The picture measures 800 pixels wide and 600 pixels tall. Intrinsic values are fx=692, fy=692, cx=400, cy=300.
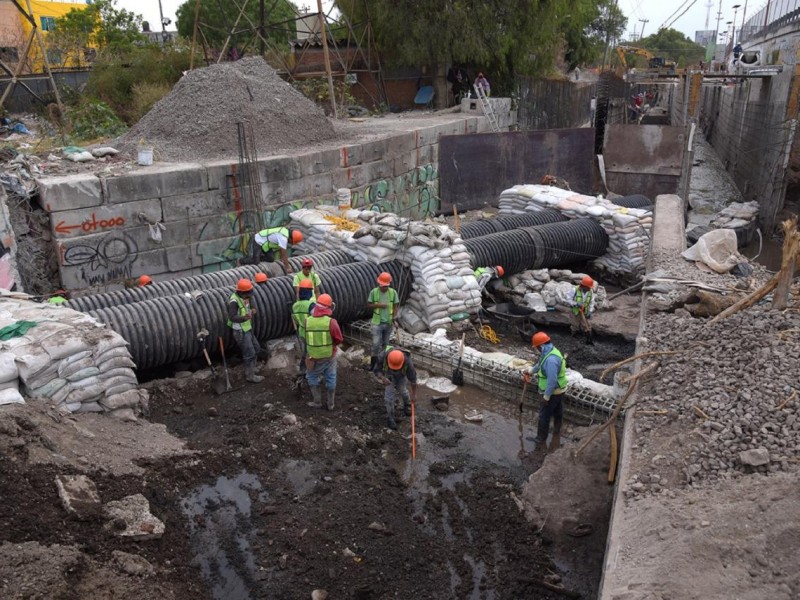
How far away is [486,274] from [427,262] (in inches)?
60.7

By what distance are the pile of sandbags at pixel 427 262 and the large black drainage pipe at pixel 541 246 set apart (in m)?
1.15

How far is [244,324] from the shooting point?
8.68m

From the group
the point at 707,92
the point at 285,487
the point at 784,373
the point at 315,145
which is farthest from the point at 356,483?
the point at 707,92

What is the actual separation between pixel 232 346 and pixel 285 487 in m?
3.03

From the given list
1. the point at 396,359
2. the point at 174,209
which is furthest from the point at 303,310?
the point at 174,209

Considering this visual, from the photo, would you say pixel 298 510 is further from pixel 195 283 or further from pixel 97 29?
pixel 97 29

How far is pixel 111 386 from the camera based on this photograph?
7.37 meters

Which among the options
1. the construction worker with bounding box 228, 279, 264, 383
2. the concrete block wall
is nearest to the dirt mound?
the concrete block wall

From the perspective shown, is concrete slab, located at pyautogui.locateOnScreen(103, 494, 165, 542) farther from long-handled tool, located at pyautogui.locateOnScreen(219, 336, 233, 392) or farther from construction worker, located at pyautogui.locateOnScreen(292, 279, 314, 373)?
construction worker, located at pyautogui.locateOnScreen(292, 279, 314, 373)

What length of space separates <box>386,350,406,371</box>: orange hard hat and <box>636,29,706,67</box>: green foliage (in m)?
71.4

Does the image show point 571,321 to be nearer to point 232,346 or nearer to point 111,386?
point 232,346

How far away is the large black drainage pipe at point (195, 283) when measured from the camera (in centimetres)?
903

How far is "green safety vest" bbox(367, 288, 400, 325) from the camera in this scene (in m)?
8.71

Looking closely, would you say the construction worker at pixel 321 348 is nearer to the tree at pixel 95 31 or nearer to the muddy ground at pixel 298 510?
the muddy ground at pixel 298 510
